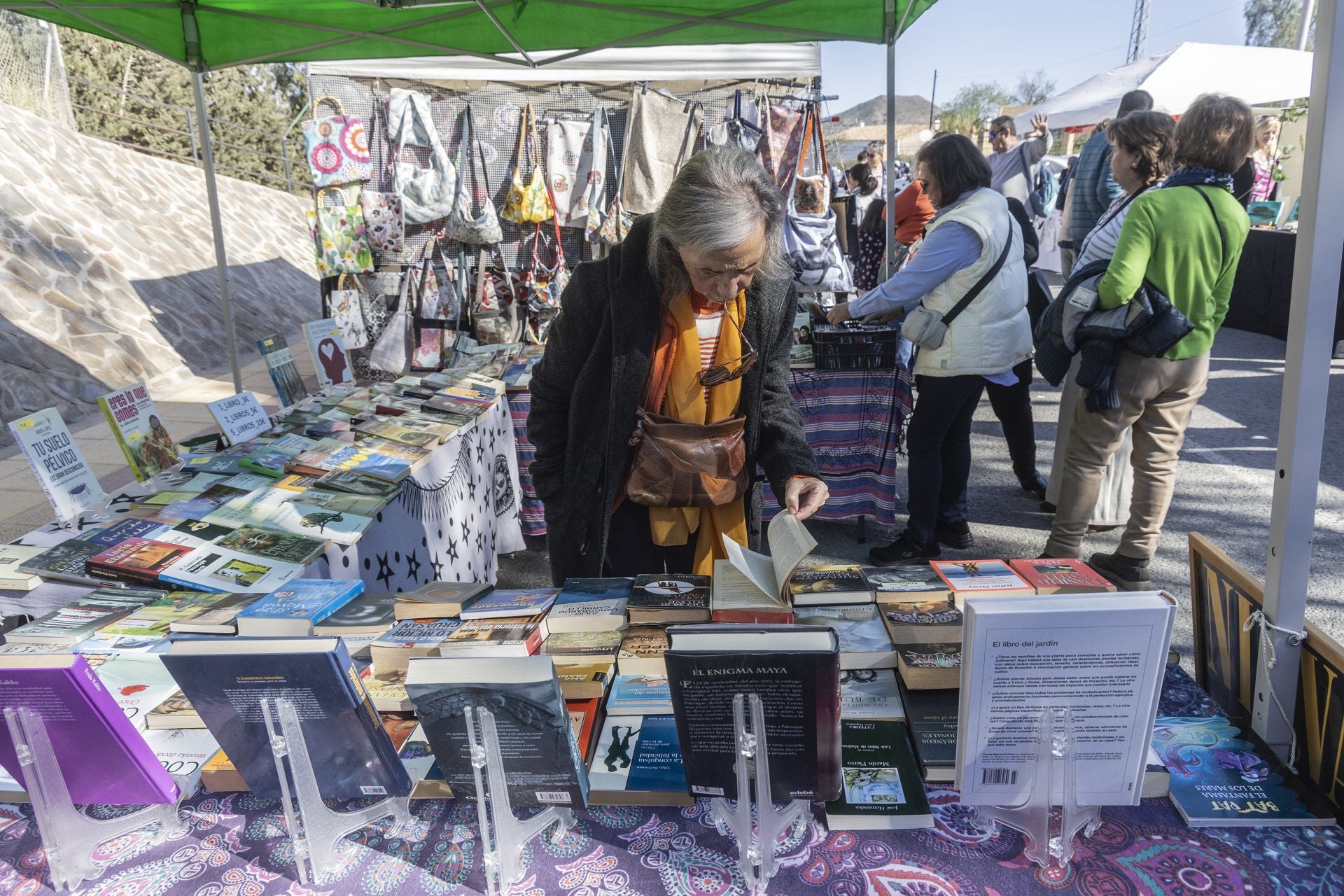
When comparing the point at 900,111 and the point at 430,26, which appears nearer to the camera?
the point at 430,26

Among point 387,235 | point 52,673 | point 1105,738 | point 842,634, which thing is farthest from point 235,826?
point 387,235

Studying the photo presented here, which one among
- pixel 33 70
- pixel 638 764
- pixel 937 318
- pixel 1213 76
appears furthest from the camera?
pixel 33 70

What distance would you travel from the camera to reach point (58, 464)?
216 centimetres

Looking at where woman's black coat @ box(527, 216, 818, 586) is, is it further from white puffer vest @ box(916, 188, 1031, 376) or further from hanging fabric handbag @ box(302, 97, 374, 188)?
hanging fabric handbag @ box(302, 97, 374, 188)

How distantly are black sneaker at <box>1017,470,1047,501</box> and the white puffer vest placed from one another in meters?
1.22

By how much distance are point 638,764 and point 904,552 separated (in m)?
2.59

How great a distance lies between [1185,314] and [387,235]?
4.61 m

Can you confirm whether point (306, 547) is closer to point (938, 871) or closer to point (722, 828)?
point (722, 828)

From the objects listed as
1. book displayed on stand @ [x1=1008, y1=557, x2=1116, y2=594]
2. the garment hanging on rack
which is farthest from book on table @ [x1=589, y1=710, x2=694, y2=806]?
the garment hanging on rack

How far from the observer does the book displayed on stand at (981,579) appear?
145 centimetres

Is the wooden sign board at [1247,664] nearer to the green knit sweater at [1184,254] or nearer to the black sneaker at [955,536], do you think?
the green knit sweater at [1184,254]

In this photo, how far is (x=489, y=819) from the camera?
1.21 metres

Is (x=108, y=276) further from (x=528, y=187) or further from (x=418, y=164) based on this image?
(x=528, y=187)

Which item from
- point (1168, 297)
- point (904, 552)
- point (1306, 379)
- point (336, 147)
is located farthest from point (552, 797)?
point (336, 147)
